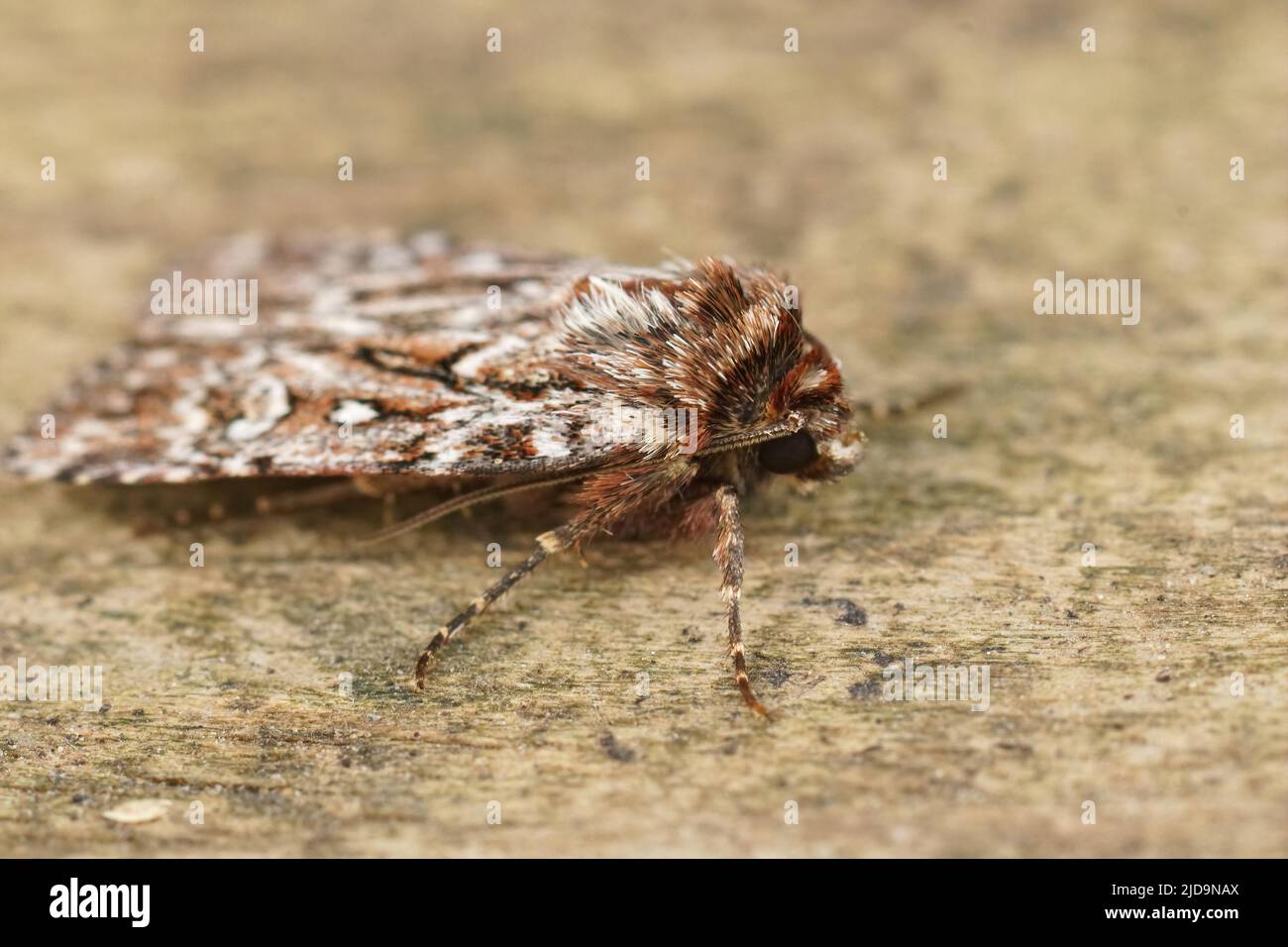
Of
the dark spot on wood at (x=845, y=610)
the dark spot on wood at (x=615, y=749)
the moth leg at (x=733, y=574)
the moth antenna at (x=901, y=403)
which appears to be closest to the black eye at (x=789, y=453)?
the moth leg at (x=733, y=574)

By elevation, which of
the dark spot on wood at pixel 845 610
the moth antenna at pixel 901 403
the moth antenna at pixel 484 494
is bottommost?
the dark spot on wood at pixel 845 610

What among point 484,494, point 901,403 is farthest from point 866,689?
point 901,403

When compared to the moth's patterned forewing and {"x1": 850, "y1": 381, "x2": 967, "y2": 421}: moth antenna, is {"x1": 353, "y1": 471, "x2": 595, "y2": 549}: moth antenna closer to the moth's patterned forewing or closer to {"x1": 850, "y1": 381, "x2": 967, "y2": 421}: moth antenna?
the moth's patterned forewing

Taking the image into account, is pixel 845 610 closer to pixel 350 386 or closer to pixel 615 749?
pixel 615 749

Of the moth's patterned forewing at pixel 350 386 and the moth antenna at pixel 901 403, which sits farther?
the moth antenna at pixel 901 403

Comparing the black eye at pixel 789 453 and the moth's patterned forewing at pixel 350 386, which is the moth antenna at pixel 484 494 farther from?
the black eye at pixel 789 453

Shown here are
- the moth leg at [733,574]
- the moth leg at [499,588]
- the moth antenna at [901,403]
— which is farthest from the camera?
the moth antenna at [901,403]

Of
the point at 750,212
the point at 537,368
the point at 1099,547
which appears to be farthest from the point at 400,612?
the point at 750,212
